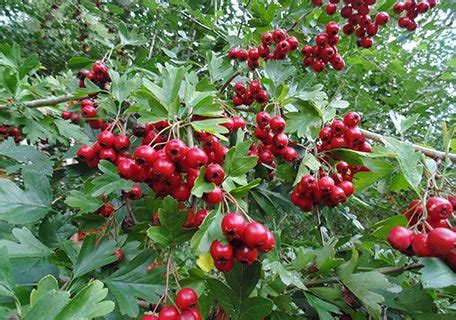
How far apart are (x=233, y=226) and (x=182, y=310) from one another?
0.20 m

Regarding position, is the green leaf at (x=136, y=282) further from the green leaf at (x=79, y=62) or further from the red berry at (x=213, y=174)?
the green leaf at (x=79, y=62)

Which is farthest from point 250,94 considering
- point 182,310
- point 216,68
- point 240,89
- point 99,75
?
point 182,310

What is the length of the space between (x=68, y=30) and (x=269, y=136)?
160 inches

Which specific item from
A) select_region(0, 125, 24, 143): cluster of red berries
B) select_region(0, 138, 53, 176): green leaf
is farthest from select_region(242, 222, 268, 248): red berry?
select_region(0, 125, 24, 143): cluster of red berries

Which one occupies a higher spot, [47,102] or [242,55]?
[242,55]

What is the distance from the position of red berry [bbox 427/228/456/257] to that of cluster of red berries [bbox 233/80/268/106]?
0.74 metres

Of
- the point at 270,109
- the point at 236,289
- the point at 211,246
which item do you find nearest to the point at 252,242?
the point at 211,246

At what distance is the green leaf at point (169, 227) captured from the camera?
817 mm

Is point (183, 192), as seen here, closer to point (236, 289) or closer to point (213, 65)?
point (236, 289)

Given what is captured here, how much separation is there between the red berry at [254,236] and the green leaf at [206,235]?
5 cm

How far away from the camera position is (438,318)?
0.85 metres

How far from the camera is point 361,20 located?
1696 millimetres

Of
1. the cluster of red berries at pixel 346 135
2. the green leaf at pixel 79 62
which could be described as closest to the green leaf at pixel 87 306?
the cluster of red berries at pixel 346 135

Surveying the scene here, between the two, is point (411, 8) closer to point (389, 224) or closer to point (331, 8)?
point (331, 8)
